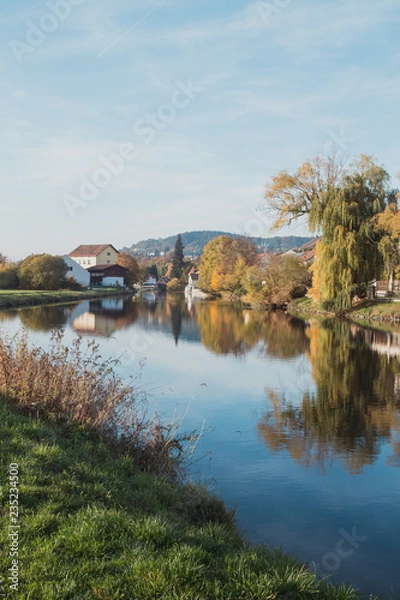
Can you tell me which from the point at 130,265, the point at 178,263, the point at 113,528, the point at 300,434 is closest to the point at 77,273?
the point at 130,265

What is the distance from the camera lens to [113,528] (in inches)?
156

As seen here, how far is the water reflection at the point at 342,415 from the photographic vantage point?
8.33 m

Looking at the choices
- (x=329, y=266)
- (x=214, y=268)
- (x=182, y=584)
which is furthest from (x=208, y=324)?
(x=214, y=268)

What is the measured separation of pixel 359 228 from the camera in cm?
3195

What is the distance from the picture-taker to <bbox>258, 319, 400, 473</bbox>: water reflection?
8.33m

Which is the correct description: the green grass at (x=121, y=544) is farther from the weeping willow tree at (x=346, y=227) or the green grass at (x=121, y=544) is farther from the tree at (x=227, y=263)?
the tree at (x=227, y=263)

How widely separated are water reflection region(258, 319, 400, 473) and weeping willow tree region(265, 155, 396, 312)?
13.8 m

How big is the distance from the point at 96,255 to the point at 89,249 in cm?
368

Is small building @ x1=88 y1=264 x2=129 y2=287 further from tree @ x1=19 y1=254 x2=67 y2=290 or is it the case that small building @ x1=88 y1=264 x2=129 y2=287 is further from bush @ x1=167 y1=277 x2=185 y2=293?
tree @ x1=19 y1=254 x2=67 y2=290

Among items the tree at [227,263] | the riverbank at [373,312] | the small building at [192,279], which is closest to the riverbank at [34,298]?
the tree at [227,263]

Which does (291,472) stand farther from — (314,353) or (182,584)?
(314,353)

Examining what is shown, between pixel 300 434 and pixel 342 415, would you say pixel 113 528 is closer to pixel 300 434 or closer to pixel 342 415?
pixel 300 434
